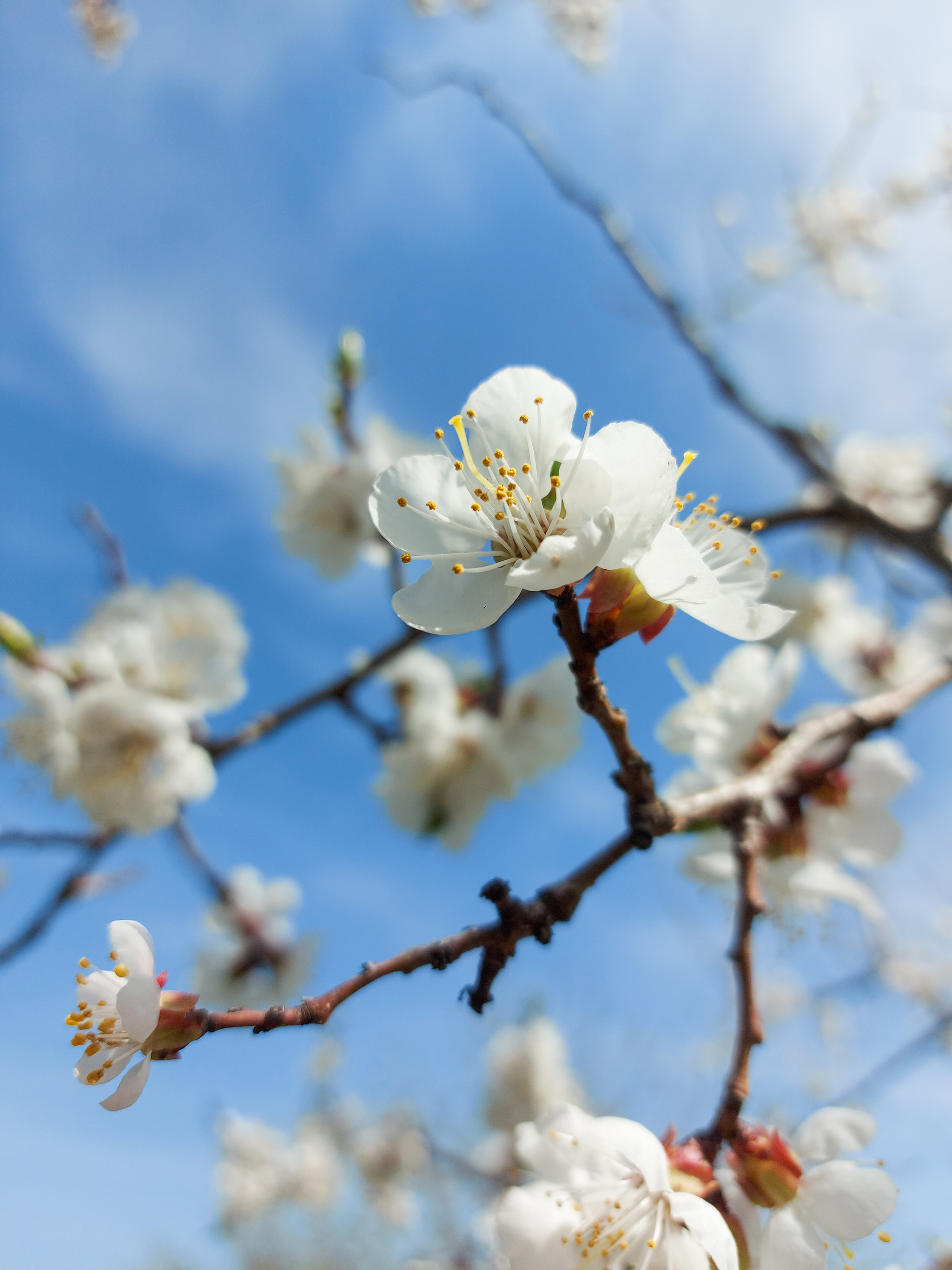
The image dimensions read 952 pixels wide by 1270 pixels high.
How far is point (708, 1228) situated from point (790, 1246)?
0.40 ft

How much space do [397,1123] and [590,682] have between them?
8615mm

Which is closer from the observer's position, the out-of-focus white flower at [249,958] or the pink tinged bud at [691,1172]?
Result: the pink tinged bud at [691,1172]

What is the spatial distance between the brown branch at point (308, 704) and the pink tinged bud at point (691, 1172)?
1324 millimetres

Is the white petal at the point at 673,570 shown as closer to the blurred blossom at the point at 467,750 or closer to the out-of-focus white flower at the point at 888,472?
the blurred blossom at the point at 467,750

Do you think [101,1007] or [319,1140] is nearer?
[101,1007]

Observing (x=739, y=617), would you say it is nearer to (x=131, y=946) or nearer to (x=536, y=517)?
(x=536, y=517)

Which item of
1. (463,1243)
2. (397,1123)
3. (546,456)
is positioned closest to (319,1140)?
(397,1123)

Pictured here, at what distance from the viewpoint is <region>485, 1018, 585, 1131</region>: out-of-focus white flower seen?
244 inches

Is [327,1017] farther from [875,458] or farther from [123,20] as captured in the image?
[123,20]

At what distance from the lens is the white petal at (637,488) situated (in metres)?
0.72

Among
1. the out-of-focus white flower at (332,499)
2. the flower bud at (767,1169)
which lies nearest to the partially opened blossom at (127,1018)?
the flower bud at (767,1169)

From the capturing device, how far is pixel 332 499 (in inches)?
111

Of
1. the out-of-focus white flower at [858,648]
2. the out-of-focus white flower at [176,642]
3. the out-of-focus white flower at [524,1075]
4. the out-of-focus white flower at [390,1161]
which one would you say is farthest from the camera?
the out-of-focus white flower at [390,1161]

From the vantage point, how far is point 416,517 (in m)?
0.85
